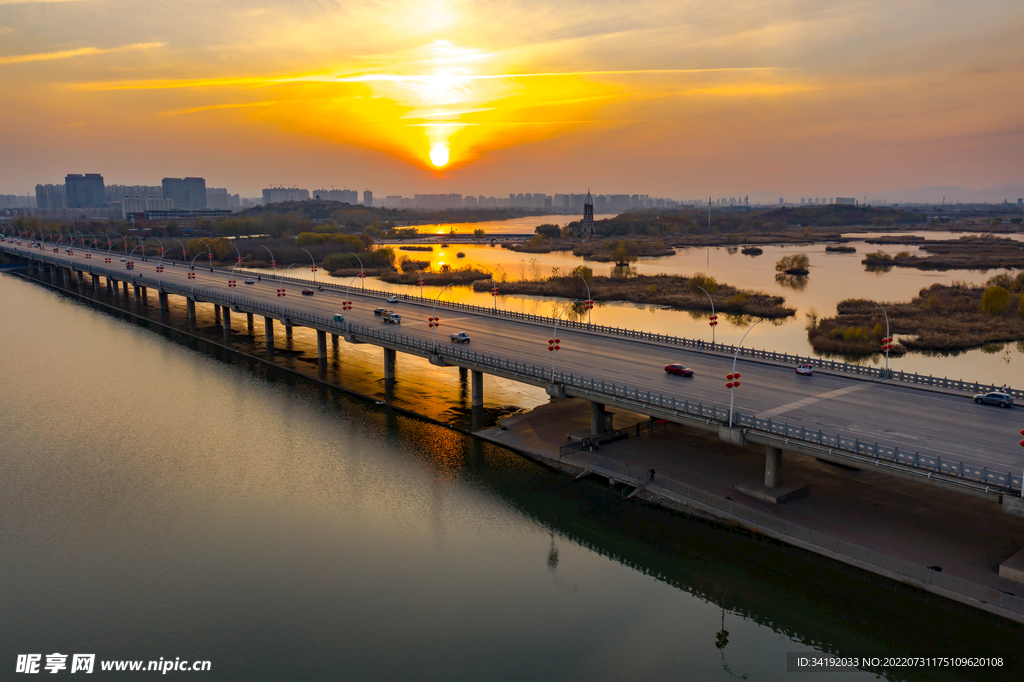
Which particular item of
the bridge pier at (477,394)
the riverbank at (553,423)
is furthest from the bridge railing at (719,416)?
the riverbank at (553,423)

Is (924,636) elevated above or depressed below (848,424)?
below

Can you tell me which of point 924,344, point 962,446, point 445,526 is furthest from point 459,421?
point 924,344

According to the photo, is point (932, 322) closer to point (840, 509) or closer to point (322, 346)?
point (840, 509)

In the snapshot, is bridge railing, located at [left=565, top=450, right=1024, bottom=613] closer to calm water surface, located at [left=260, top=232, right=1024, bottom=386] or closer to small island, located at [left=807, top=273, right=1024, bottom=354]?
calm water surface, located at [left=260, top=232, right=1024, bottom=386]

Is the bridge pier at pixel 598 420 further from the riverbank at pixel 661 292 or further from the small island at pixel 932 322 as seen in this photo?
the riverbank at pixel 661 292

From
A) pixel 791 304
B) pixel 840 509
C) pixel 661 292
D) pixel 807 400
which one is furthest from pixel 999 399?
pixel 661 292

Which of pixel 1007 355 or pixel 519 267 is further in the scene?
pixel 519 267

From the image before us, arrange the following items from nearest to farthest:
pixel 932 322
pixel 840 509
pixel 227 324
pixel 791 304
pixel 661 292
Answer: pixel 840 509 → pixel 227 324 → pixel 932 322 → pixel 791 304 → pixel 661 292

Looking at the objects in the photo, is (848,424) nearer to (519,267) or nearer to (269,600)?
(269,600)
